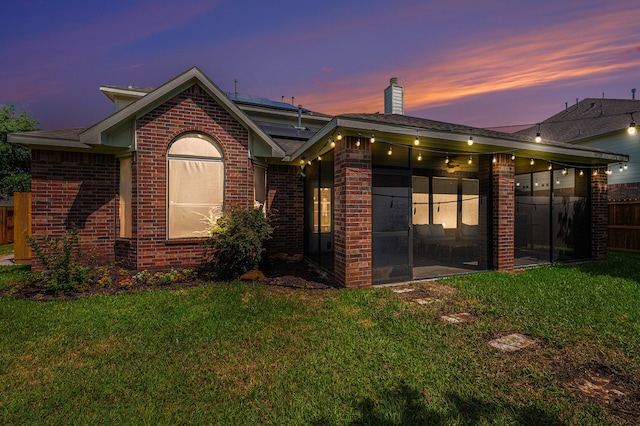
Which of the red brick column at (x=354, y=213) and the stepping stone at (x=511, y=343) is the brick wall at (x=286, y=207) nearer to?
the red brick column at (x=354, y=213)

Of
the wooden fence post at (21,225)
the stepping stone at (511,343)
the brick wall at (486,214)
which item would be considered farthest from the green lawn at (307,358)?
the wooden fence post at (21,225)

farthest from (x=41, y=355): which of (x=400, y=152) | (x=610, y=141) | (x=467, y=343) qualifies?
(x=610, y=141)

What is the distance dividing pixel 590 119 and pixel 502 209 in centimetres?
1534

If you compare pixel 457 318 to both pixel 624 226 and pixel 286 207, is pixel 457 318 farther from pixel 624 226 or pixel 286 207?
pixel 624 226

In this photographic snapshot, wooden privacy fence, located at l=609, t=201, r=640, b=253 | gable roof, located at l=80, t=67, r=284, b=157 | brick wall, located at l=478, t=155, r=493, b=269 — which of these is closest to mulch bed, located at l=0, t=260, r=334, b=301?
gable roof, located at l=80, t=67, r=284, b=157

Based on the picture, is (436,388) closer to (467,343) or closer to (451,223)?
(467,343)

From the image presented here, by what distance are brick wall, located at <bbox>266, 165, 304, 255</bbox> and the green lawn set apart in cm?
354

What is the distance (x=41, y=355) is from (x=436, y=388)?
4260 millimetres

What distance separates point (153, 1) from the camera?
695cm

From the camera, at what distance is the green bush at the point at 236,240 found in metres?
6.08

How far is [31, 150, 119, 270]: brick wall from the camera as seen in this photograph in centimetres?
672

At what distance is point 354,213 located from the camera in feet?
18.1

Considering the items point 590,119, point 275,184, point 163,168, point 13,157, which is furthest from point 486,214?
point 13,157

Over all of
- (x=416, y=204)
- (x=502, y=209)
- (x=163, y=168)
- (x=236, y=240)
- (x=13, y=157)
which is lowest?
(x=236, y=240)
